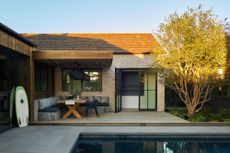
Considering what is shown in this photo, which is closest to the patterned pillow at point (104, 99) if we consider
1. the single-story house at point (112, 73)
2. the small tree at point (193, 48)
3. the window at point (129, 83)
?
the single-story house at point (112, 73)

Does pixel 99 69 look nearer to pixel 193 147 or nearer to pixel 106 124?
pixel 106 124

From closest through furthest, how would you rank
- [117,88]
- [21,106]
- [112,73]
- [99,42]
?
[21,106] → [117,88] → [112,73] → [99,42]

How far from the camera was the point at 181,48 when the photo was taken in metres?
12.7

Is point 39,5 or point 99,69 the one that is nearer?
point 99,69

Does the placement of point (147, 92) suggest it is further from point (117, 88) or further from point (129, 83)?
point (117, 88)

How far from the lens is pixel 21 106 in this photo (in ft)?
34.6

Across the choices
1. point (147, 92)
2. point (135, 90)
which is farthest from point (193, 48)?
point (135, 90)

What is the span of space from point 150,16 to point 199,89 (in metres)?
6.65

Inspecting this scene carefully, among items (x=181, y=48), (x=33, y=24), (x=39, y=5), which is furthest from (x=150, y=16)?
(x=33, y=24)

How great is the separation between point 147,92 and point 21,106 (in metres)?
7.76

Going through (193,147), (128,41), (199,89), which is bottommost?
(193,147)

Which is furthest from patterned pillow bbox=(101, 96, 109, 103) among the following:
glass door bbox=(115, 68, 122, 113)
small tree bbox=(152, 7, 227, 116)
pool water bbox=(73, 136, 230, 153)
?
pool water bbox=(73, 136, 230, 153)

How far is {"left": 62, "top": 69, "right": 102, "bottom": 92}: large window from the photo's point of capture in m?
16.2

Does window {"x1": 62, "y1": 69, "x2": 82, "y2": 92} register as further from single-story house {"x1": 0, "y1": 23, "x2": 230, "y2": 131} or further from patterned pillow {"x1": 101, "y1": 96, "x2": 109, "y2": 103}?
patterned pillow {"x1": 101, "y1": 96, "x2": 109, "y2": 103}
